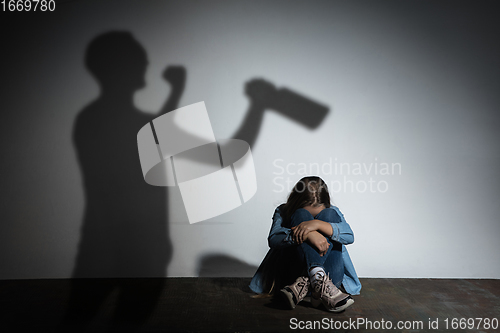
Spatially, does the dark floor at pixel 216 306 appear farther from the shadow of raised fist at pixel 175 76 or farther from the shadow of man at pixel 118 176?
the shadow of raised fist at pixel 175 76

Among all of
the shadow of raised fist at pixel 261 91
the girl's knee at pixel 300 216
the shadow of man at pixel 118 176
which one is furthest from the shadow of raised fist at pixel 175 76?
the girl's knee at pixel 300 216

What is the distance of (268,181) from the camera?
2.67 metres

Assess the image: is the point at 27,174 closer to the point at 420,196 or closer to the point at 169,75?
the point at 169,75

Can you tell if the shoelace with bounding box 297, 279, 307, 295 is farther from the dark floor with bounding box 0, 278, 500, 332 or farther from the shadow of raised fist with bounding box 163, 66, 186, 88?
the shadow of raised fist with bounding box 163, 66, 186, 88

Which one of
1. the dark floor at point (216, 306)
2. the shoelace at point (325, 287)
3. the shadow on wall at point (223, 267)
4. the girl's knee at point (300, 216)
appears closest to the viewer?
the dark floor at point (216, 306)

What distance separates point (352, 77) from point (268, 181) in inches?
37.2

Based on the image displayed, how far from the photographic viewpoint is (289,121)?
2666 mm

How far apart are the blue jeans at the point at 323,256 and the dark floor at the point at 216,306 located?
0.21m

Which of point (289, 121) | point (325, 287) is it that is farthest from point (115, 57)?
point (325, 287)

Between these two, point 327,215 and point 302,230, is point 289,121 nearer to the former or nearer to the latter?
point 327,215

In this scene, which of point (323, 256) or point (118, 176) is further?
point (118, 176)

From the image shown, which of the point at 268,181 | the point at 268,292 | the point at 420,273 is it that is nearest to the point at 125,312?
the point at 268,292

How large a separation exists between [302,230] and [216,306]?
0.62 metres

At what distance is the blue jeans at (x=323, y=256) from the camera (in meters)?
1.96
